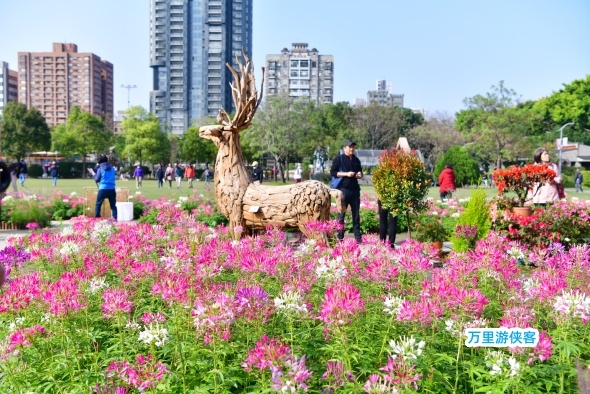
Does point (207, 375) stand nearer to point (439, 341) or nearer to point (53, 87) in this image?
point (439, 341)

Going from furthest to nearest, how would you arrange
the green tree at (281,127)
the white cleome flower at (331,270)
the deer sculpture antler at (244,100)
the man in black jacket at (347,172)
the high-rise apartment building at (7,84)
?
the high-rise apartment building at (7,84) → the green tree at (281,127) → the man in black jacket at (347,172) → the deer sculpture antler at (244,100) → the white cleome flower at (331,270)

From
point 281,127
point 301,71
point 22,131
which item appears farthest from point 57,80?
point 281,127

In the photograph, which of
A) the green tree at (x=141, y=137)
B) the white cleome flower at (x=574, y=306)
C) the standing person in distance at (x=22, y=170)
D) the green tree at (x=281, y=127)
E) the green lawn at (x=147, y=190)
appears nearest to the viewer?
the white cleome flower at (x=574, y=306)

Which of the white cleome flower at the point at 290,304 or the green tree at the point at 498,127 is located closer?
the white cleome flower at the point at 290,304

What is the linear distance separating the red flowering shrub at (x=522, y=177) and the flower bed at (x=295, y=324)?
209 inches

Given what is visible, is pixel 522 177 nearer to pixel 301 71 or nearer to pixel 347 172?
pixel 347 172

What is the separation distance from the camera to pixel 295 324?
3213 millimetres

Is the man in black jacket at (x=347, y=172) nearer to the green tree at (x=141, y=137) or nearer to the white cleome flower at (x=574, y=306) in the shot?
the white cleome flower at (x=574, y=306)

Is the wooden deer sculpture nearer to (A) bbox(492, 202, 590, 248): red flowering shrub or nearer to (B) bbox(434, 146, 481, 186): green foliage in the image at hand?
(A) bbox(492, 202, 590, 248): red flowering shrub

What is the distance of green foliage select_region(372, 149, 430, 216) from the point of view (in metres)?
8.62

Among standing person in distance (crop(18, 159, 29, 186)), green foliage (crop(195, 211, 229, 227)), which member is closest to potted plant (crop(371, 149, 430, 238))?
green foliage (crop(195, 211, 229, 227))

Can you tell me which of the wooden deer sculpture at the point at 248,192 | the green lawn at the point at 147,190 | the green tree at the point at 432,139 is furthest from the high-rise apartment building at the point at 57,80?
the wooden deer sculpture at the point at 248,192

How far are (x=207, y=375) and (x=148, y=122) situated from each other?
57193mm

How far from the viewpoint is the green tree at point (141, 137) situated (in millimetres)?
55803
